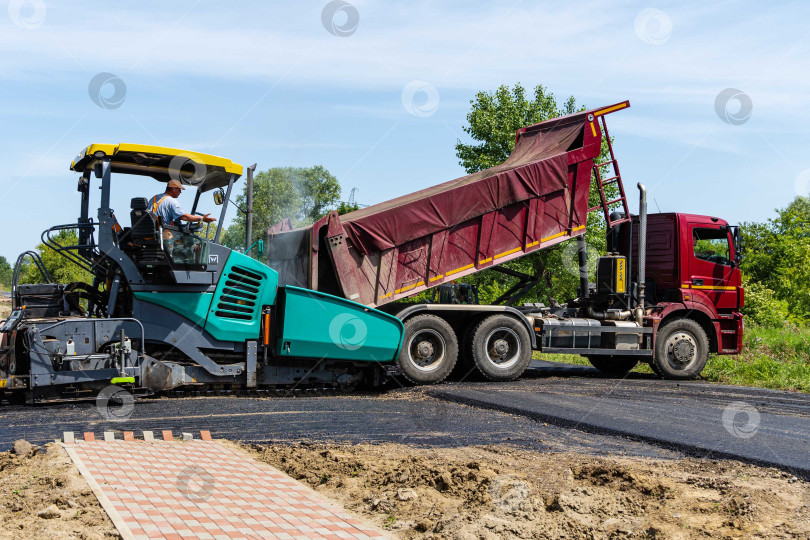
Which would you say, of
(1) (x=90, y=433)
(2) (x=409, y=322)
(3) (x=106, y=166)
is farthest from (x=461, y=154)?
(1) (x=90, y=433)

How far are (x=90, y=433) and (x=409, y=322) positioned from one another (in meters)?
5.05

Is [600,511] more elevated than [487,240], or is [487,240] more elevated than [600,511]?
[487,240]

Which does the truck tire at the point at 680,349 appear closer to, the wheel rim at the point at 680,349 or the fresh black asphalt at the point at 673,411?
the wheel rim at the point at 680,349

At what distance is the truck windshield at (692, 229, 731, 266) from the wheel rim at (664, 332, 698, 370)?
4.62 feet

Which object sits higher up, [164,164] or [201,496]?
[164,164]

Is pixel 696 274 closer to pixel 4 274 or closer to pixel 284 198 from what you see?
pixel 284 198

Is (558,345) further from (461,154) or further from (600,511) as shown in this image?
(461,154)

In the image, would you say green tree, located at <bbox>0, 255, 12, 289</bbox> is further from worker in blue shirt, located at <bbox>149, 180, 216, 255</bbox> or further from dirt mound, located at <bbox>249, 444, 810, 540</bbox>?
dirt mound, located at <bbox>249, 444, 810, 540</bbox>

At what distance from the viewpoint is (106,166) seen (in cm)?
898

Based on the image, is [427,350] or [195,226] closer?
[195,226]

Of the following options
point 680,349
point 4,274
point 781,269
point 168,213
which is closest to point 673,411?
point 680,349

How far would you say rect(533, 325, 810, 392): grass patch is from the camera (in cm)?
1299

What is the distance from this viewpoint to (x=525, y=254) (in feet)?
39.2

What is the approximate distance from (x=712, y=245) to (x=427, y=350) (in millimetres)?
5772
